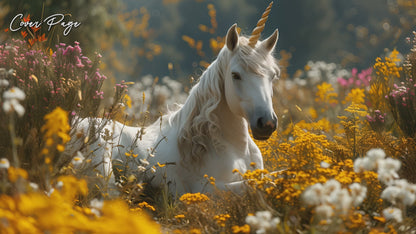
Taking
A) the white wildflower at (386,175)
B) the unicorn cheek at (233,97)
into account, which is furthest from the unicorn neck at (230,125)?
the white wildflower at (386,175)

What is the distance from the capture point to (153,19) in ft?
78.4

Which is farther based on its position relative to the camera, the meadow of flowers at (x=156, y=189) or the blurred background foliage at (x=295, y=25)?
the blurred background foliage at (x=295, y=25)

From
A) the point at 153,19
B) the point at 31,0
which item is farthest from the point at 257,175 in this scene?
the point at 153,19

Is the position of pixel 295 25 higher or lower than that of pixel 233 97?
higher

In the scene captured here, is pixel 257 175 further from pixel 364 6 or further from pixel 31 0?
pixel 364 6

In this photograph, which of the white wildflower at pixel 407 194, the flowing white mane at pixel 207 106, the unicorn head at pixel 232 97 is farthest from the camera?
the flowing white mane at pixel 207 106

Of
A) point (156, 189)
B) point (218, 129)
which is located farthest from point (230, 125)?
point (156, 189)

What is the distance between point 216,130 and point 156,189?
79 cm

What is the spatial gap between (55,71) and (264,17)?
65.9 inches

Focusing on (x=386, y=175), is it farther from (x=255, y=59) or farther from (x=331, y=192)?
(x=255, y=59)

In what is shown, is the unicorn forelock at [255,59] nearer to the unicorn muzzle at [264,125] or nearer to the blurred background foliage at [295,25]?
the unicorn muzzle at [264,125]

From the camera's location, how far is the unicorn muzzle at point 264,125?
2.93 m

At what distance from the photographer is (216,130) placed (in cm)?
349

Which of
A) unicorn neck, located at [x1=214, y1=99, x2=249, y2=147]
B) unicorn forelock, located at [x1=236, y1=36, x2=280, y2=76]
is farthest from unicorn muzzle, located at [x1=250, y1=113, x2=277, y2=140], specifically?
unicorn neck, located at [x1=214, y1=99, x2=249, y2=147]
